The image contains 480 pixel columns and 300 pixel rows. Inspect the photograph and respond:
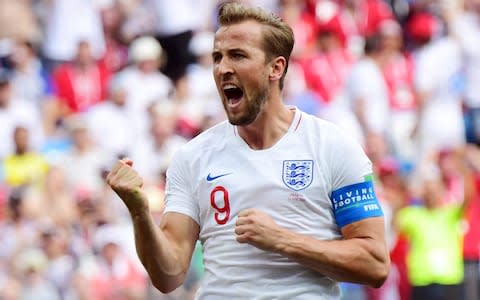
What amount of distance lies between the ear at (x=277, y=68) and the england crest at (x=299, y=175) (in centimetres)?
42

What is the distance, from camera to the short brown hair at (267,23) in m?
6.01

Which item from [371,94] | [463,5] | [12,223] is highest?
[463,5]

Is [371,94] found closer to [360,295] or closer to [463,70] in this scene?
[463,70]

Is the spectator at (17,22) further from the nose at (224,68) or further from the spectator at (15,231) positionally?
the nose at (224,68)

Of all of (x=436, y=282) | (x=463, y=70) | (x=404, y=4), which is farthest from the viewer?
(x=404, y=4)

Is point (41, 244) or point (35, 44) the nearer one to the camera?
point (41, 244)

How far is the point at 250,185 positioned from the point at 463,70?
33.2 ft

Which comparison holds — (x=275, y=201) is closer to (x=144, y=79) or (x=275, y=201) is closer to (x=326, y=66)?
(x=144, y=79)

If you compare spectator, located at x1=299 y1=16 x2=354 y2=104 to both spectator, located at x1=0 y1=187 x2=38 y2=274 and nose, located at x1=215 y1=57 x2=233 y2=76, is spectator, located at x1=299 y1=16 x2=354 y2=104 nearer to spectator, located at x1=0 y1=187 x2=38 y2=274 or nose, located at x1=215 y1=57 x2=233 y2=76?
spectator, located at x1=0 y1=187 x2=38 y2=274

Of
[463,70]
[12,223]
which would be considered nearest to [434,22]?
[463,70]

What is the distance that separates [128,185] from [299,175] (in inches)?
29.0

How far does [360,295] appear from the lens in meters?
12.8

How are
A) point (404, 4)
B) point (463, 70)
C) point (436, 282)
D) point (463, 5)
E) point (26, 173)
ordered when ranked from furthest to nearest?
point (404, 4)
point (463, 5)
point (463, 70)
point (26, 173)
point (436, 282)

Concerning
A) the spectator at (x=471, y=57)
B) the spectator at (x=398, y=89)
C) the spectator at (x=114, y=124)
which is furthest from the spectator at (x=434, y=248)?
the spectator at (x=114, y=124)
